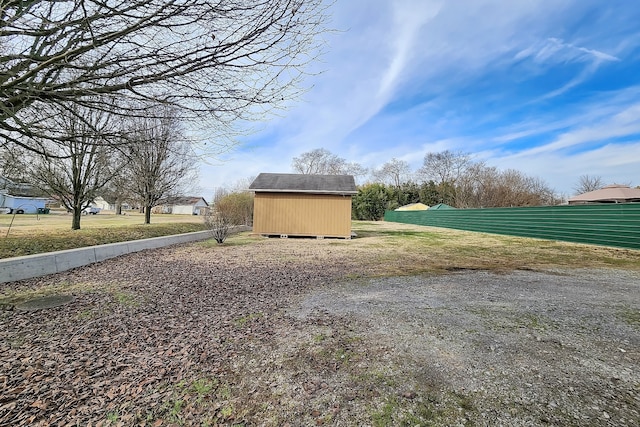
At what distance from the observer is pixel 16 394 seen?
1929mm

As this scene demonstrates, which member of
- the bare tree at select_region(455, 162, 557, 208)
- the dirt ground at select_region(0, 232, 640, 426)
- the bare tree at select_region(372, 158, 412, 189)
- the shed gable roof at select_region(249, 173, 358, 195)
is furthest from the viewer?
the bare tree at select_region(372, 158, 412, 189)

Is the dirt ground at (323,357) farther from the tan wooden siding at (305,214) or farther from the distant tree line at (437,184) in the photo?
the distant tree line at (437,184)

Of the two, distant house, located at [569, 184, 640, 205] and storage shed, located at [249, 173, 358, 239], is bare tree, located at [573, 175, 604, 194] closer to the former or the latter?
distant house, located at [569, 184, 640, 205]

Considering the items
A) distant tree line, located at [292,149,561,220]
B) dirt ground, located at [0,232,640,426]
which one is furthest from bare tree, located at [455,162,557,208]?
dirt ground, located at [0,232,640,426]

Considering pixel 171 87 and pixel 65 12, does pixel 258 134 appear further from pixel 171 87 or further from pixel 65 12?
pixel 65 12

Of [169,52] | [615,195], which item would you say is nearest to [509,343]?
[169,52]

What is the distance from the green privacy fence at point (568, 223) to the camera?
A: 919 cm

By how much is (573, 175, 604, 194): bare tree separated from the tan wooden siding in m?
34.5

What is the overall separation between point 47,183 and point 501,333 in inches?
573

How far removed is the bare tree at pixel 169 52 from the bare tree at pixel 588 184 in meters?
42.5

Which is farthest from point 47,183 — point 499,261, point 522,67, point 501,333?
point 522,67

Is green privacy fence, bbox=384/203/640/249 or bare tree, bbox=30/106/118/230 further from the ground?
bare tree, bbox=30/106/118/230

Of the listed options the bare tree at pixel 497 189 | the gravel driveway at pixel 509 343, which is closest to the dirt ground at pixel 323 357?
the gravel driveway at pixel 509 343

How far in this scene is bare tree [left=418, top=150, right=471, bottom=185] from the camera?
3509 centimetres
